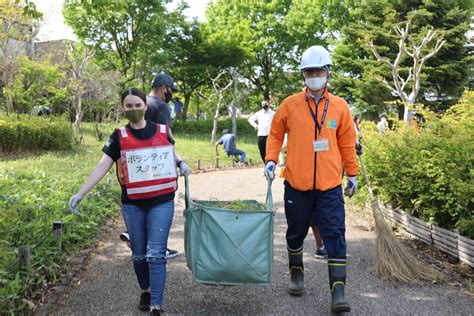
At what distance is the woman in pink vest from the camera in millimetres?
3268

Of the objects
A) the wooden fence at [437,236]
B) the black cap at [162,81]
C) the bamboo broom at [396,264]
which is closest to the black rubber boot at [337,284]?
the bamboo broom at [396,264]

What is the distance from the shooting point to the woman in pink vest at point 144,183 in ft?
10.7

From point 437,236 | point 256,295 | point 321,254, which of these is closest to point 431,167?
point 437,236

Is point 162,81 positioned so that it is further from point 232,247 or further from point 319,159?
point 232,247

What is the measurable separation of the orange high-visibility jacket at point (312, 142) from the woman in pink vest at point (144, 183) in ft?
3.23

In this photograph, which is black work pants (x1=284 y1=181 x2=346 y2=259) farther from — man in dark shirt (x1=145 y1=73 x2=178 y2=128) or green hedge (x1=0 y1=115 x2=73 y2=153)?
green hedge (x1=0 y1=115 x2=73 y2=153)

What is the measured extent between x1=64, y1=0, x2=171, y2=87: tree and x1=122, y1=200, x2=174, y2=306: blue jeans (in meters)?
23.7

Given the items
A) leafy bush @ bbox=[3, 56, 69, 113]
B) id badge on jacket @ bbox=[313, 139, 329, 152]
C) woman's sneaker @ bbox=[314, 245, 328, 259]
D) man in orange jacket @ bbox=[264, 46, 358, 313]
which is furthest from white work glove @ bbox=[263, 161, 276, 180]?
leafy bush @ bbox=[3, 56, 69, 113]

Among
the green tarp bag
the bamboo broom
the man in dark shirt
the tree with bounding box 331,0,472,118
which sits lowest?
the bamboo broom

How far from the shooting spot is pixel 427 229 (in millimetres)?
5344

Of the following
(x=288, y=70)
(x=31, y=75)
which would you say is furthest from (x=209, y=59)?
(x=31, y=75)

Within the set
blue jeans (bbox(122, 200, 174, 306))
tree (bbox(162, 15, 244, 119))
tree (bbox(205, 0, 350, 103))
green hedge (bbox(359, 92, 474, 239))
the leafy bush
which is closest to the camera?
blue jeans (bbox(122, 200, 174, 306))

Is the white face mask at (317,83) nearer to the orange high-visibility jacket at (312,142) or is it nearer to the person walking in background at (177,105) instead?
the orange high-visibility jacket at (312,142)

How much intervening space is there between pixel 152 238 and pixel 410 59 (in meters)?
22.7
